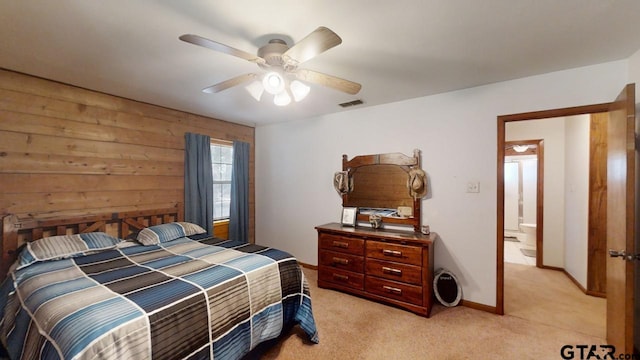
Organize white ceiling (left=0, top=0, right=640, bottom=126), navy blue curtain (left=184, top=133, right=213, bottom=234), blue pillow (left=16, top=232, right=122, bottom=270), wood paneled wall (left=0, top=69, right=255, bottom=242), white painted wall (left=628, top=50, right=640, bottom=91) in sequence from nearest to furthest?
white ceiling (left=0, top=0, right=640, bottom=126)
white painted wall (left=628, top=50, right=640, bottom=91)
blue pillow (left=16, top=232, right=122, bottom=270)
wood paneled wall (left=0, top=69, right=255, bottom=242)
navy blue curtain (left=184, top=133, right=213, bottom=234)

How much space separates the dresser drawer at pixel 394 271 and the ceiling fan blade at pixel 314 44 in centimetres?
217

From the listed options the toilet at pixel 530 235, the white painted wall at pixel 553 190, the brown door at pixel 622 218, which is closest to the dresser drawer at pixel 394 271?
the brown door at pixel 622 218

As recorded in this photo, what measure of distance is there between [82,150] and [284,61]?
2.50m

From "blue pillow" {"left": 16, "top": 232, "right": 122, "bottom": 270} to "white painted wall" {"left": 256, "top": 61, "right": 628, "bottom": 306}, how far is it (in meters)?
2.38

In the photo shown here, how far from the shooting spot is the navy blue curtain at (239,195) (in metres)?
4.08

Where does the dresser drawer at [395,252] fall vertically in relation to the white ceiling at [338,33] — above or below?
below

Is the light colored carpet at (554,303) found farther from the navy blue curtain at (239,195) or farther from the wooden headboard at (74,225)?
the wooden headboard at (74,225)

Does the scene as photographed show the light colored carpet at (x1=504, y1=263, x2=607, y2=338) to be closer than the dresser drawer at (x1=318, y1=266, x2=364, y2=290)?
Yes

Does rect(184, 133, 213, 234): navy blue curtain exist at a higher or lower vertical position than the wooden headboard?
higher

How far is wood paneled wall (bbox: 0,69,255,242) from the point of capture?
2301 mm

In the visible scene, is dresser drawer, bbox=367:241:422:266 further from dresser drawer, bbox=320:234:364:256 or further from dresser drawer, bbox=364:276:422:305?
dresser drawer, bbox=364:276:422:305

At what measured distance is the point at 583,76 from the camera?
7.24 ft

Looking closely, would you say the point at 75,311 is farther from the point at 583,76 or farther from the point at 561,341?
the point at 583,76

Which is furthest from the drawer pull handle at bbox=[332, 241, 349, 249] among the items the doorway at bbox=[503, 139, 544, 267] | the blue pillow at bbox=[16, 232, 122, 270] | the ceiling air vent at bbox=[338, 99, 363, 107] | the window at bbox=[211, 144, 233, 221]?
the doorway at bbox=[503, 139, 544, 267]
